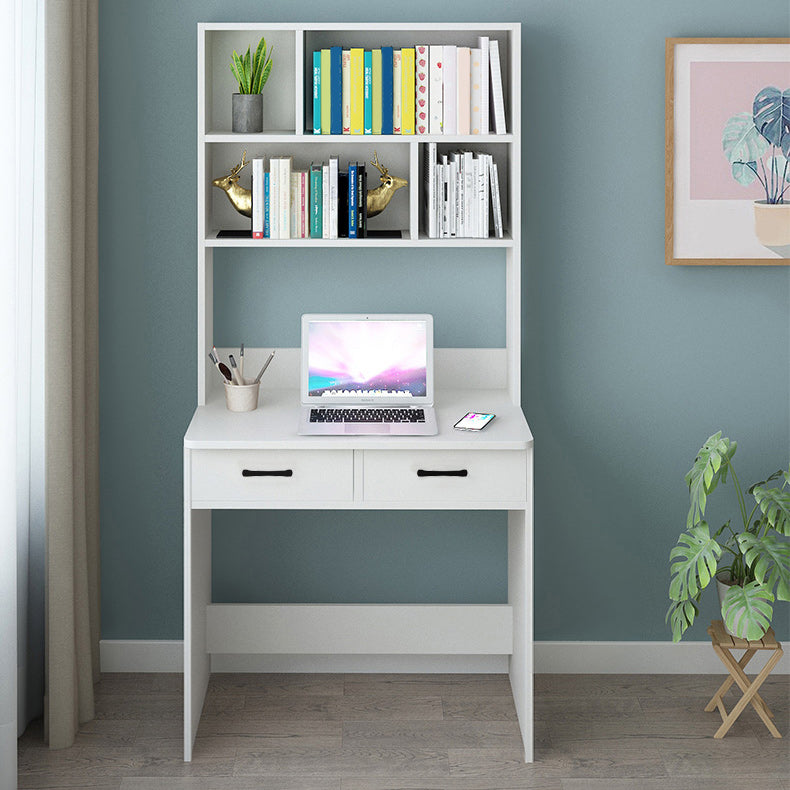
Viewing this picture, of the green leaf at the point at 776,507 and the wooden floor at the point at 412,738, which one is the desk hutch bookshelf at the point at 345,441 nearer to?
the wooden floor at the point at 412,738

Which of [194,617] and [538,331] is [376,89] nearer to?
[538,331]

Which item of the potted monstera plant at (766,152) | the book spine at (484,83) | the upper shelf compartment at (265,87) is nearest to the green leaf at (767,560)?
the potted monstera plant at (766,152)

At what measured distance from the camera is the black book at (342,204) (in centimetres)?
309

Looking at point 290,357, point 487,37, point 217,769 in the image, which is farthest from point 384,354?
point 217,769

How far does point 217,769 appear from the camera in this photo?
9.47 ft

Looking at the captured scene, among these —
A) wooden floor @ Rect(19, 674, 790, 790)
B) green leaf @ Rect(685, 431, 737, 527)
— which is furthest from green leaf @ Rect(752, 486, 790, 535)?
wooden floor @ Rect(19, 674, 790, 790)

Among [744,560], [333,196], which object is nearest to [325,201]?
[333,196]

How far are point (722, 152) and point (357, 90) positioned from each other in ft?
3.45

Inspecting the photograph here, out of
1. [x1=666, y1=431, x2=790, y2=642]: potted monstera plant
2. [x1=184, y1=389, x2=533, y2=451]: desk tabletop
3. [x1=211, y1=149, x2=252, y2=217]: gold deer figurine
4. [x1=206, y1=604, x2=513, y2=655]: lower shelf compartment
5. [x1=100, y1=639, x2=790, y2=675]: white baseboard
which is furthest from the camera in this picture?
[x1=100, y1=639, x2=790, y2=675]: white baseboard

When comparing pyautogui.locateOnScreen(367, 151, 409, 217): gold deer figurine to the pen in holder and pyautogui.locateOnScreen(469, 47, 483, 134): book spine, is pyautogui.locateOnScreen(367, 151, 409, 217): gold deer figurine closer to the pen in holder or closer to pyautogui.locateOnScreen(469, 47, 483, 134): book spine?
pyautogui.locateOnScreen(469, 47, 483, 134): book spine

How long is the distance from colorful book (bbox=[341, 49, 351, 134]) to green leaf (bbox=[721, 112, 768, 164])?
1.07 meters

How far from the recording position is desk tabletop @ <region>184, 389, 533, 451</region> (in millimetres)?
2807

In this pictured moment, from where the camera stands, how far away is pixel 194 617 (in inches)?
117

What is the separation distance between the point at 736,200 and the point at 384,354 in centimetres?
110
